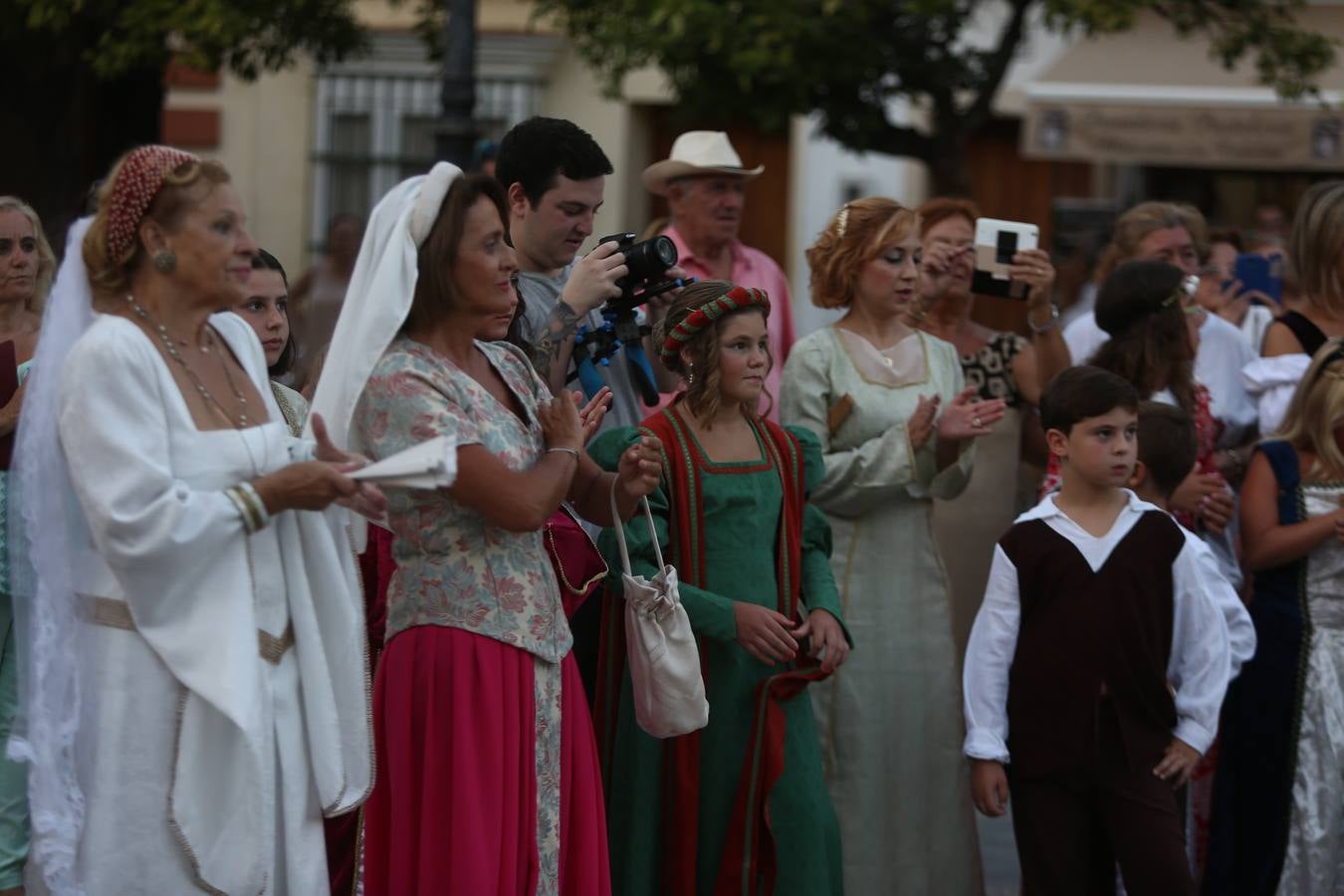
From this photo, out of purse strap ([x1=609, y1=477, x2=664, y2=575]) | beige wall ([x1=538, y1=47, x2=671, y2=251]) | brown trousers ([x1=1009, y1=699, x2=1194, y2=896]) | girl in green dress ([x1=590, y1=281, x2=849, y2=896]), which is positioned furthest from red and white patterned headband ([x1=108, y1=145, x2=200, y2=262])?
beige wall ([x1=538, y1=47, x2=671, y2=251])

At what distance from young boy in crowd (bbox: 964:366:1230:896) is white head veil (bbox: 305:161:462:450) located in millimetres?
1926

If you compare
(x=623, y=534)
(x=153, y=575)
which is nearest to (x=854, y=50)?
(x=623, y=534)

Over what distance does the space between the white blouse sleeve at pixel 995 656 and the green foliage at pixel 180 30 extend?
223 inches

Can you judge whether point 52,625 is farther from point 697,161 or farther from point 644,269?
point 697,161

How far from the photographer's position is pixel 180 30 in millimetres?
9242

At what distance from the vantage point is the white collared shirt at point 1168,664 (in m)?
4.70

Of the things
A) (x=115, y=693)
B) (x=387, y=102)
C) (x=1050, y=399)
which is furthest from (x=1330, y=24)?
(x=115, y=693)

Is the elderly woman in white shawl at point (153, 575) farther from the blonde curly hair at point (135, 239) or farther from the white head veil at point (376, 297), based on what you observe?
the white head veil at point (376, 297)

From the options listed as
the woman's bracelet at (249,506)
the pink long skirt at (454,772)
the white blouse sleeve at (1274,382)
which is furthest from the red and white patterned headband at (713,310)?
the white blouse sleeve at (1274,382)

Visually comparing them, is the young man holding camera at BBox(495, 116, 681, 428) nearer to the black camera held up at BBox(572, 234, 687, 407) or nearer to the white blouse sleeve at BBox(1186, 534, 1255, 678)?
the black camera held up at BBox(572, 234, 687, 407)

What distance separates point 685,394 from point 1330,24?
39.3ft

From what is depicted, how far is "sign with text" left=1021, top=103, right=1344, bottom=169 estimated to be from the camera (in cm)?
1302

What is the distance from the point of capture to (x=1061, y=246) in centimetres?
1288

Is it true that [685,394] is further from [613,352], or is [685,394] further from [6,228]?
[6,228]
